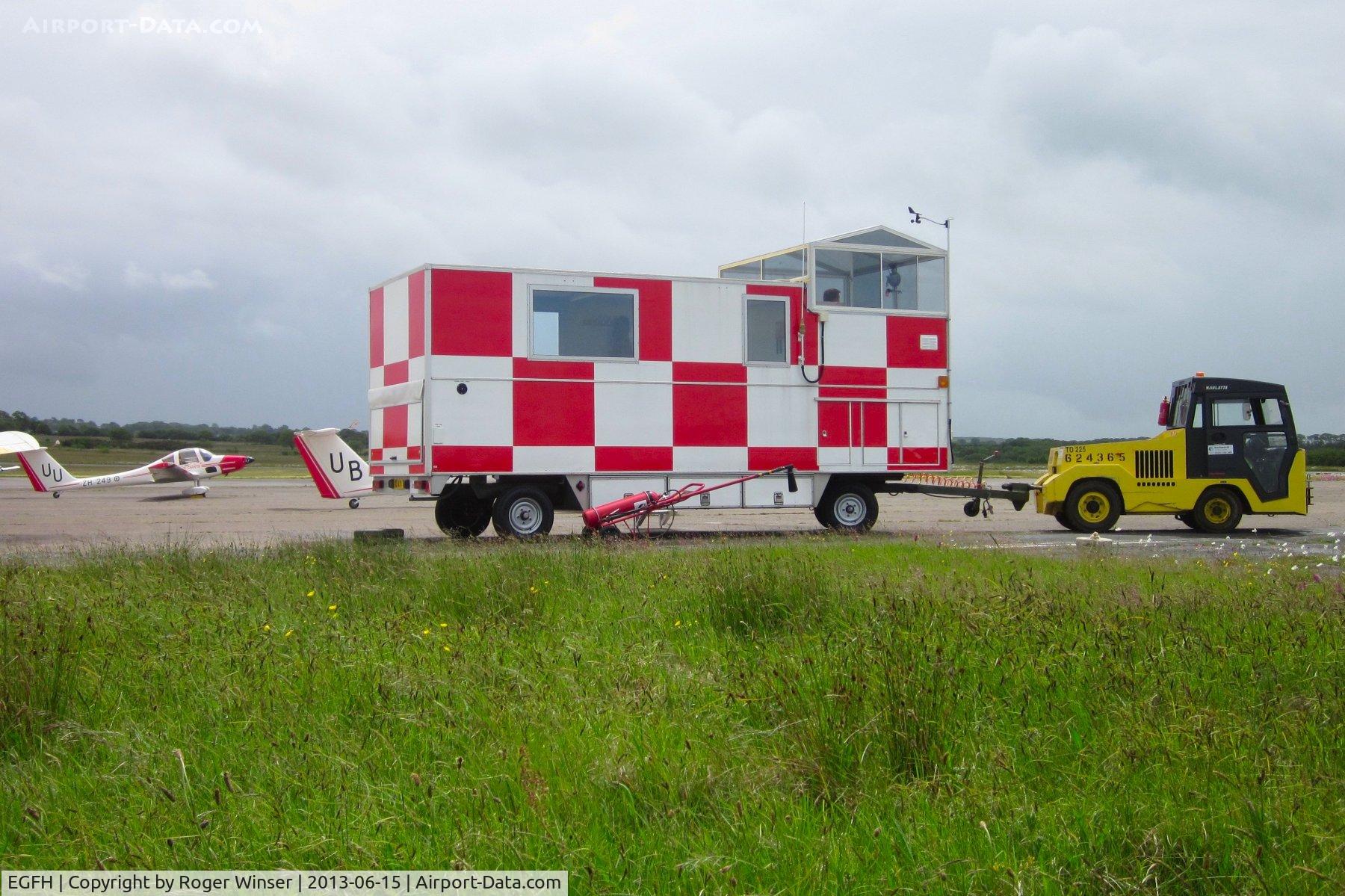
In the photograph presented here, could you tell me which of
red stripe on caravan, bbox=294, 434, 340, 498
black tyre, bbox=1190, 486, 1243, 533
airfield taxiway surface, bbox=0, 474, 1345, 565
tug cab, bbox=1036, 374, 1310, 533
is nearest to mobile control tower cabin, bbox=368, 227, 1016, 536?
airfield taxiway surface, bbox=0, 474, 1345, 565

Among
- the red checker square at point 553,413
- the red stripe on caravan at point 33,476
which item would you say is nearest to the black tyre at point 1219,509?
the red checker square at point 553,413

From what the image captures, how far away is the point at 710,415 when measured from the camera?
528 inches

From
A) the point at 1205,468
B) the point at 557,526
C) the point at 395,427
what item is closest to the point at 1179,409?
the point at 1205,468

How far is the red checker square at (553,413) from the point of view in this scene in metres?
12.7

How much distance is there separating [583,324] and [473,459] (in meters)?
2.06

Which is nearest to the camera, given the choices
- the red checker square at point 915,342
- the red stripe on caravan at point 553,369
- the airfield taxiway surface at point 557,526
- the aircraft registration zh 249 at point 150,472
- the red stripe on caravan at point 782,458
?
the airfield taxiway surface at point 557,526

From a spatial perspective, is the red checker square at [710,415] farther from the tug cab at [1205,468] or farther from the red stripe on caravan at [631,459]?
the tug cab at [1205,468]

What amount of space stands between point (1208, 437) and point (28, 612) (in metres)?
14.0

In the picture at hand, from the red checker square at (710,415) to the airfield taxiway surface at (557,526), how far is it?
46.9 inches

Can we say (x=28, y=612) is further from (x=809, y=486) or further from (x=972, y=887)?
(x=809, y=486)

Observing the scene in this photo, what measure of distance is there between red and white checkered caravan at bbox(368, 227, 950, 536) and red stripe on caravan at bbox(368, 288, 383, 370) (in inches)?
1.4

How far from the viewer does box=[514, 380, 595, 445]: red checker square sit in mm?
12664

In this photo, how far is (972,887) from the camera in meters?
2.63

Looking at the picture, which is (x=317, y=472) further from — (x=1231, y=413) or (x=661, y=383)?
(x=1231, y=413)
